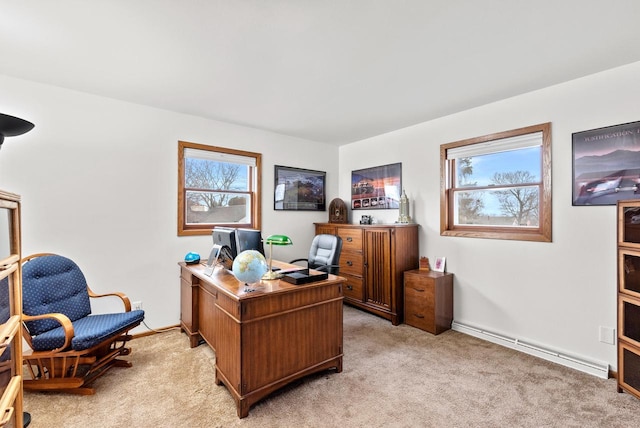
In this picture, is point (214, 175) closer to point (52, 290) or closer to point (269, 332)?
point (52, 290)

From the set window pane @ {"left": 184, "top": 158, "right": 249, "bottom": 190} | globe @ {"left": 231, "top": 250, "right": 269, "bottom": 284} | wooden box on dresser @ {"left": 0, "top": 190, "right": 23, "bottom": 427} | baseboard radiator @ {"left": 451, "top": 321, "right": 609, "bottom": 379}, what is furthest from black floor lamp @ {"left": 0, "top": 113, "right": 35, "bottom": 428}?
baseboard radiator @ {"left": 451, "top": 321, "right": 609, "bottom": 379}

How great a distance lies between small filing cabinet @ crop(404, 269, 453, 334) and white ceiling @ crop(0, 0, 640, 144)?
1910 millimetres

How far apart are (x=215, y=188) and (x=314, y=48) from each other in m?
2.28

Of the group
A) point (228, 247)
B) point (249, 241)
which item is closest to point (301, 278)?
point (249, 241)

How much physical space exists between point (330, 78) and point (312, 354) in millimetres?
2298

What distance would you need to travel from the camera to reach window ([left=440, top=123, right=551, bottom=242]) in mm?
2740

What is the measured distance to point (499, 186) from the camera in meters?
3.11

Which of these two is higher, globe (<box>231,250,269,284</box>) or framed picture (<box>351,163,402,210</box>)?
framed picture (<box>351,163,402,210</box>)

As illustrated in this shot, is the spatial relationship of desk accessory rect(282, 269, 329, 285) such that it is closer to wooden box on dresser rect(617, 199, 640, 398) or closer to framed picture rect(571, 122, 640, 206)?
wooden box on dresser rect(617, 199, 640, 398)

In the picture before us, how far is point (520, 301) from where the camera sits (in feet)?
9.29

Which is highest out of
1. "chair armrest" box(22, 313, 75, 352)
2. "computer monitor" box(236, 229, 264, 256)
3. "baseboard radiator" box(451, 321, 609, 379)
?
"computer monitor" box(236, 229, 264, 256)

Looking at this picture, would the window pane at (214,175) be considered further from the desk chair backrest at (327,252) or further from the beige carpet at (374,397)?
the beige carpet at (374,397)

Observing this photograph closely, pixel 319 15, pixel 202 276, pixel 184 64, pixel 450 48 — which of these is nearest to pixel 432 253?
pixel 450 48

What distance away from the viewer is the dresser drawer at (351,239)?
12.7 feet
